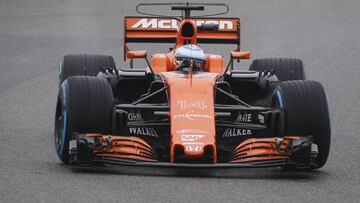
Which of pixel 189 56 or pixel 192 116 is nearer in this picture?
pixel 192 116

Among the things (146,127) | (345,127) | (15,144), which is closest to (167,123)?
(146,127)

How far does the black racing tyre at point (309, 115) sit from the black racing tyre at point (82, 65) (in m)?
3.00

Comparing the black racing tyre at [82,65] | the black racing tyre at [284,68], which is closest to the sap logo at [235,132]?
the black racing tyre at [284,68]

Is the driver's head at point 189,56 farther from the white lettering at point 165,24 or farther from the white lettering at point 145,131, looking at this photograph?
the white lettering at point 165,24

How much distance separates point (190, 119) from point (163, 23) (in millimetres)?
3582

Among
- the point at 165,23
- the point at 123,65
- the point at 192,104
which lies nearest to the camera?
the point at 192,104

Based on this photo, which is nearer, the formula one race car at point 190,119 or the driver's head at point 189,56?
the formula one race car at point 190,119

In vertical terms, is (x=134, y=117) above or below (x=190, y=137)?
above

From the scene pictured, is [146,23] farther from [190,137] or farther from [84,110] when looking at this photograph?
[190,137]

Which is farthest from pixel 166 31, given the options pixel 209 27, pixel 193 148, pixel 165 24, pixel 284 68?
pixel 193 148

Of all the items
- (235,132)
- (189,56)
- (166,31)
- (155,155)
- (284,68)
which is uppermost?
(166,31)

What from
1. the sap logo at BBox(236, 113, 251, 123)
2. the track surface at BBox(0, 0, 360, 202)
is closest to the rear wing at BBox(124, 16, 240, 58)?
the track surface at BBox(0, 0, 360, 202)

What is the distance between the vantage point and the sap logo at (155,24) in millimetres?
15914

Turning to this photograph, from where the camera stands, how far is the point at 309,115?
1255 cm
